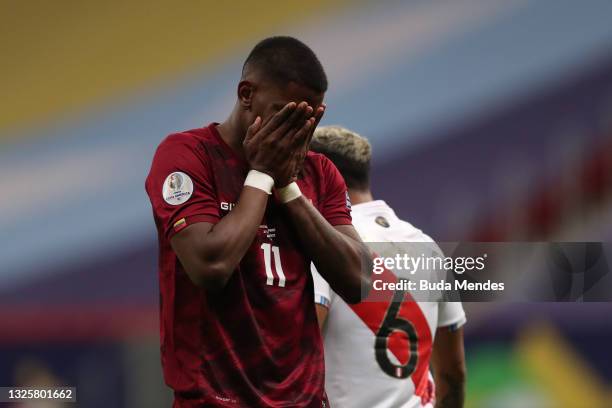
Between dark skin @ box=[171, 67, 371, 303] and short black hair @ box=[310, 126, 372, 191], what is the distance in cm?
103

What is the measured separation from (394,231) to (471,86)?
2.26 metres

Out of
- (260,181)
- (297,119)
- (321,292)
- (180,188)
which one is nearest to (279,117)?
(297,119)

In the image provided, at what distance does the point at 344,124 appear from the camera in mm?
4988

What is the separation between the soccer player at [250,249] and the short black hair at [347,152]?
1.09 meters

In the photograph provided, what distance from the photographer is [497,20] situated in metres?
5.14

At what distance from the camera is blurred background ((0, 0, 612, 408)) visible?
4.77 metres

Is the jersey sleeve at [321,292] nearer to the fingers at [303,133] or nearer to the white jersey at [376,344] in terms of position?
the white jersey at [376,344]

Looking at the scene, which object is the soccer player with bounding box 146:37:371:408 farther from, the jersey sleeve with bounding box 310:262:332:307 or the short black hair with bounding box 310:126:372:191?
the short black hair with bounding box 310:126:372:191

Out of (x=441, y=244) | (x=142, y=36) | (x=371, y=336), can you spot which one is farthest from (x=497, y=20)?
(x=371, y=336)

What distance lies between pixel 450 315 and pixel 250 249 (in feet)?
4.96

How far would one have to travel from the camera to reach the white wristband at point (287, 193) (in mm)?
1952

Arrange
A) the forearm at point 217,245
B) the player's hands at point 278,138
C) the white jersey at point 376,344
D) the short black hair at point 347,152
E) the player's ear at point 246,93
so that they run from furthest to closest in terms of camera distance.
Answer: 1. the short black hair at point 347,152
2. the white jersey at point 376,344
3. the player's ear at point 246,93
4. the player's hands at point 278,138
5. the forearm at point 217,245

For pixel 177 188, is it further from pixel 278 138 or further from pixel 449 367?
pixel 449 367

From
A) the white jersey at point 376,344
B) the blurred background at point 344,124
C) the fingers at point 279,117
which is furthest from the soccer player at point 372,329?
the blurred background at point 344,124
